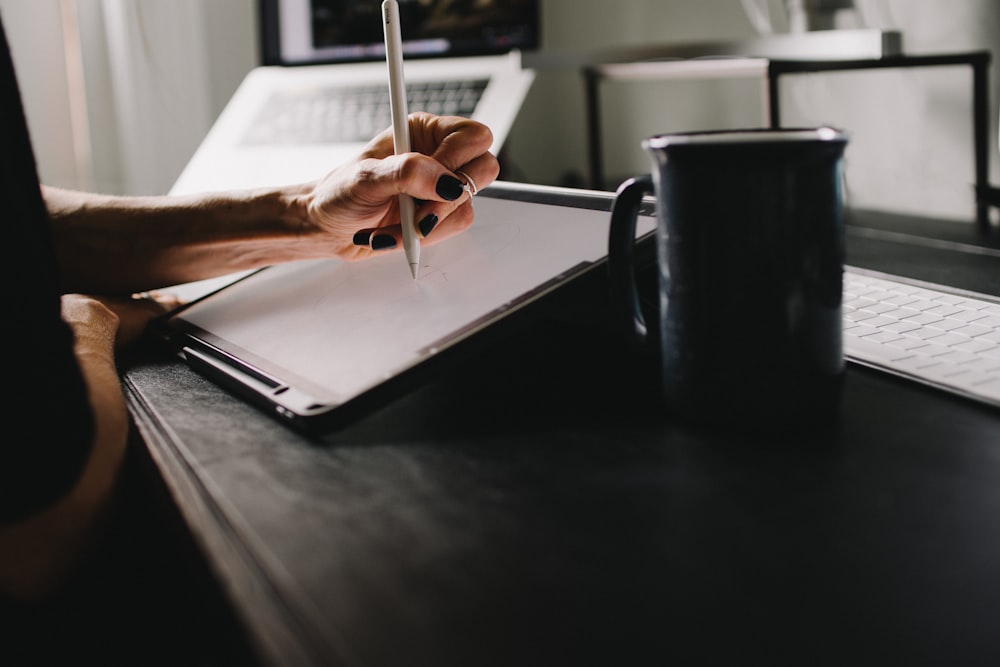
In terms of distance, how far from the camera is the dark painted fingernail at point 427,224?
0.57 m

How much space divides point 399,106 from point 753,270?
29cm

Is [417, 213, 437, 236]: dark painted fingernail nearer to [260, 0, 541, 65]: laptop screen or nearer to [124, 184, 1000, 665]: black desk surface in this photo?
[124, 184, 1000, 665]: black desk surface

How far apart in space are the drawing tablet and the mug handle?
0.05 meters

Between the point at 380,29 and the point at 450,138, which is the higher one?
the point at 380,29

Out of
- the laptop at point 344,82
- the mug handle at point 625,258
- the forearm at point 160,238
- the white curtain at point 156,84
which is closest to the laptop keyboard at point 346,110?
the laptop at point 344,82

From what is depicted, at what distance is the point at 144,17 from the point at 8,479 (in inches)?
59.9

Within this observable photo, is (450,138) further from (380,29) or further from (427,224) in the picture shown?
(380,29)

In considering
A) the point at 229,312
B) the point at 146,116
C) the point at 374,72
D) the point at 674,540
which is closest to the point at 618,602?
the point at 674,540

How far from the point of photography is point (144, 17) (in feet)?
5.30

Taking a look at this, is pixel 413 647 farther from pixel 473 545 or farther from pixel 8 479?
pixel 8 479

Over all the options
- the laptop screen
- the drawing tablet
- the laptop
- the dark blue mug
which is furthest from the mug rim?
the laptop screen

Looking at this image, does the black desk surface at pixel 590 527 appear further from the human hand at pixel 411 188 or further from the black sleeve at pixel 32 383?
the human hand at pixel 411 188

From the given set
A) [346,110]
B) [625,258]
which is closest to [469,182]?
[625,258]

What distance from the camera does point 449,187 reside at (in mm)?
562
